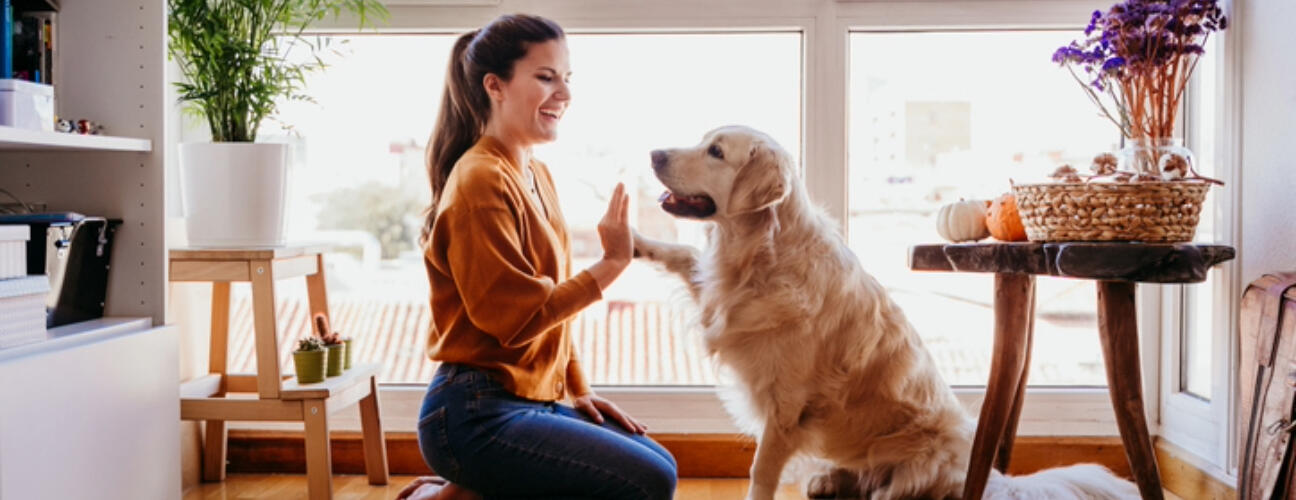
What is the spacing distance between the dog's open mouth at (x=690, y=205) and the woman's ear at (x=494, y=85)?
0.42 m

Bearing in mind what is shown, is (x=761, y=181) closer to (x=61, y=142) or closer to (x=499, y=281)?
(x=499, y=281)

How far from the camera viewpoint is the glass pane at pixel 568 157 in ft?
9.05

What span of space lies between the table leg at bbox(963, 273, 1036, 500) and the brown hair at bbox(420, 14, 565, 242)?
108cm

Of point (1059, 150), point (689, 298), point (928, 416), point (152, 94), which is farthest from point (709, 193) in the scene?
point (1059, 150)

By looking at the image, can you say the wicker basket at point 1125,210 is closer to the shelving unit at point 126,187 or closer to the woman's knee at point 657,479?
the woman's knee at point 657,479

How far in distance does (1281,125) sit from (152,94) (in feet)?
8.01

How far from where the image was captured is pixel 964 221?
2.13 metres

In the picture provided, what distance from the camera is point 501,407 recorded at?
1684mm

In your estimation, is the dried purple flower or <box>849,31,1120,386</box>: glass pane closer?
the dried purple flower

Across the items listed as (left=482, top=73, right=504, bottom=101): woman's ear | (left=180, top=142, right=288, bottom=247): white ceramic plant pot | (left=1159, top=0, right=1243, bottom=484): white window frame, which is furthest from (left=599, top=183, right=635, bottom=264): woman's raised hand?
(left=1159, top=0, right=1243, bottom=484): white window frame

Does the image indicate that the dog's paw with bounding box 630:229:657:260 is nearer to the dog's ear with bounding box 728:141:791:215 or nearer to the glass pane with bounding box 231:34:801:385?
the dog's ear with bounding box 728:141:791:215

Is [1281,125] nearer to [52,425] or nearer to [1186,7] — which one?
[1186,7]

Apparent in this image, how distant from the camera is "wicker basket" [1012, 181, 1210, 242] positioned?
1684mm

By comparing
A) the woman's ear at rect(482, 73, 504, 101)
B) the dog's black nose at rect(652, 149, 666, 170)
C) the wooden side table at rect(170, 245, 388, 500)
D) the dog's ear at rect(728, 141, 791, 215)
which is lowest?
the wooden side table at rect(170, 245, 388, 500)
